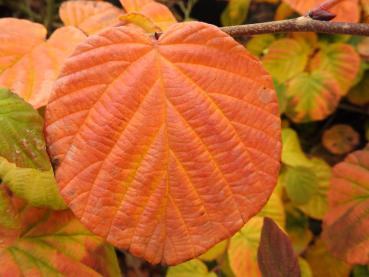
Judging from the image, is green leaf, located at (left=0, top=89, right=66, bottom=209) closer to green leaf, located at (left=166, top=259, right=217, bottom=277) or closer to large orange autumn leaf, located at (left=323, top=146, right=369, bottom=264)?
green leaf, located at (left=166, top=259, right=217, bottom=277)

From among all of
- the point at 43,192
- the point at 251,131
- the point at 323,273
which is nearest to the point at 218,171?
the point at 251,131

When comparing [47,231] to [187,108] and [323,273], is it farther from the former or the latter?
[323,273]

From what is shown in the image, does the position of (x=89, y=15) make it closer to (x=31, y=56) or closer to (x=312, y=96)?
(x=31, y=56)

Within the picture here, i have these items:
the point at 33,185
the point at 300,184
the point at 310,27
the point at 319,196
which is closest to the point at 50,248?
the point at 33,185

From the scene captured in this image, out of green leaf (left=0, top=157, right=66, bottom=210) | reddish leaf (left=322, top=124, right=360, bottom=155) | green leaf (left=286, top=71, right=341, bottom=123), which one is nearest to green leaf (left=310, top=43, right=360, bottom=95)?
green leaf (left=286, top=71, right=341, bottom=123)

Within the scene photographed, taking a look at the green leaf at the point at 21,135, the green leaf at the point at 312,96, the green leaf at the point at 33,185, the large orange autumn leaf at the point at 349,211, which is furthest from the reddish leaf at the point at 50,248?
the green leaf at the point at 312,96
